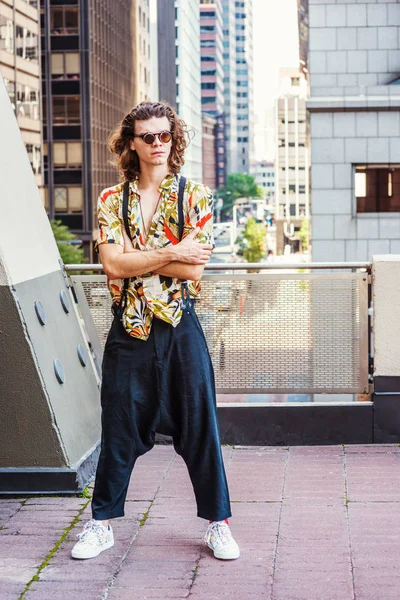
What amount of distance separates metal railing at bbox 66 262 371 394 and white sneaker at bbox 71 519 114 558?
234cm

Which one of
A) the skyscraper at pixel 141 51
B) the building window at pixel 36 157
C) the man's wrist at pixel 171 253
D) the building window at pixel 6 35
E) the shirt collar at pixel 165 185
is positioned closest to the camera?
the man's wrist at pixel 171 253

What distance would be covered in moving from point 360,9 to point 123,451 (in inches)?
1191

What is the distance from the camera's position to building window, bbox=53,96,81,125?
8512 centimetres

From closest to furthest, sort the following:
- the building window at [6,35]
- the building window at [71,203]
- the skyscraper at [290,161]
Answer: the building window at [6,35] → the building window at [71,203] → the skyscraper at [290,161]

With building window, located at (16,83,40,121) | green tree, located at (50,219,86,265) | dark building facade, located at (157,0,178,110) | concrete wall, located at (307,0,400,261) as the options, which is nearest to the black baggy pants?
concrete wall, located at (307,0,400,261)

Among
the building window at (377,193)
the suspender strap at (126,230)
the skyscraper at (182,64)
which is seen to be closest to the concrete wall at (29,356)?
the suspender strap at (126,230)

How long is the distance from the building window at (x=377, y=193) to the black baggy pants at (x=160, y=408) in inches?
1098

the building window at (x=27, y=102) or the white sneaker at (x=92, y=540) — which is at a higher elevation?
the building window at (x=27, y=102)

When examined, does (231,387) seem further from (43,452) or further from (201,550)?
(201,550)

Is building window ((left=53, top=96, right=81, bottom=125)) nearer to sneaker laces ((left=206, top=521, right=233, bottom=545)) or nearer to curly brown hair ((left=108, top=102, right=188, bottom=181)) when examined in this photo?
curly brown hair ((left=108, top=102, right=188, bottom=181))

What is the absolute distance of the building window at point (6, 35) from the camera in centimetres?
6784

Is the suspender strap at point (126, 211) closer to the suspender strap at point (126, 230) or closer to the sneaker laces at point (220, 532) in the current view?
the suspender strap at point (126, 230)

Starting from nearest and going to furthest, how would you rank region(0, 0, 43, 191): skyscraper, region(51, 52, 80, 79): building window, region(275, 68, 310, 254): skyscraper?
region(0, 0, 43, 191): skyscraper < region(51, 52, 80, 79): building window < region(275, 68, 310, 254): skyscraper

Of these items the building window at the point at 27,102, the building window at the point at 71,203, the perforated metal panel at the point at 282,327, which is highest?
the building window at the point at 27,102
